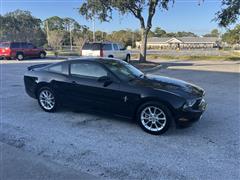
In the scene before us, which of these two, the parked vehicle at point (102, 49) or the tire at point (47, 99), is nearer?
the tire at point (47, 99)

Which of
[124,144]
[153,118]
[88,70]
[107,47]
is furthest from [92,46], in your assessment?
[124,144]

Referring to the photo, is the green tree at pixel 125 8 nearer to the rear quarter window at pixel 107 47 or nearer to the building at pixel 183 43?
the rear quarter window at pixel 107 47

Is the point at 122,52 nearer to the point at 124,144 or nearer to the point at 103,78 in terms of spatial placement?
the point at 103,78

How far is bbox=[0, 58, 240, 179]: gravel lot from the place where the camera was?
12.5 ft

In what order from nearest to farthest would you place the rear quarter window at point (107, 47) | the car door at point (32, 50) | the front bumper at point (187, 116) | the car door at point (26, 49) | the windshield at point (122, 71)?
the front bumper at point (187, 116) → the windshield at point (122, 71) → the rear quarter window at point (107, 47) → the car door at point (26, 49) → the car door at point (32, 50)

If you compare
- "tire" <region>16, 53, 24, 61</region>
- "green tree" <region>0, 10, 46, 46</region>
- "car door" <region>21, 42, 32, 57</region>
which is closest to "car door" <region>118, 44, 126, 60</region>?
"car door" <region>21, 42, 32, 57</region>

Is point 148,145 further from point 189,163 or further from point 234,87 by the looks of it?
point 234,87

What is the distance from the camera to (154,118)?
5.26m

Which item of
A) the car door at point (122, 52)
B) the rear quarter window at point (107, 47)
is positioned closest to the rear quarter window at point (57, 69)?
the rear quarter window at point (107, 47)

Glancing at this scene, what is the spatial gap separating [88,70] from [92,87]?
1.61 feet

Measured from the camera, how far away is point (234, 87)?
430 inches

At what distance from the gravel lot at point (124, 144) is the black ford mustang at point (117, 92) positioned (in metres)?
0.32

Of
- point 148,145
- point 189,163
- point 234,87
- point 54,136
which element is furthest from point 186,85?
point 234,87

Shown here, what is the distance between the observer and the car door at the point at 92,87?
5.68 meters
